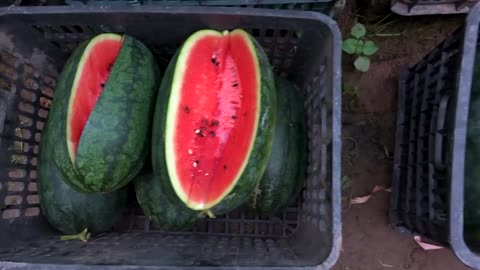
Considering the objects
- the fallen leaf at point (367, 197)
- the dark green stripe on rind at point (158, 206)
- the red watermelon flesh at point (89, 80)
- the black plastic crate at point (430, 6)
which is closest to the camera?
the red watermelon flesh at point (89, 80)

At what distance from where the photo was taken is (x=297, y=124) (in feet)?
4.82

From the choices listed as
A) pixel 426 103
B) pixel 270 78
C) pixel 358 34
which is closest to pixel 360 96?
pixel 358 34

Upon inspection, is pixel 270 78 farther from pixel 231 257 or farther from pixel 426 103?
pixel 426 103

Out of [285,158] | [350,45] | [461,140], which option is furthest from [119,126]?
[350,45]

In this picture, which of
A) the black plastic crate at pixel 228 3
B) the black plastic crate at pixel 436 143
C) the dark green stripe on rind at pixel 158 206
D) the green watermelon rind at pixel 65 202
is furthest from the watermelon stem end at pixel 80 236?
the black plastic crate at pixel 436 143

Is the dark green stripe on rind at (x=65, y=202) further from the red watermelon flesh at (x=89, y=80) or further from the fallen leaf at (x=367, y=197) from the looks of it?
the fallen leaf at (x=367, y=197)

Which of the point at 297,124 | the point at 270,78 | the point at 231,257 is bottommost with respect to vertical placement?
the point at 231,257

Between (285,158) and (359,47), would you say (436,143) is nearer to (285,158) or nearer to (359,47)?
(285,158)

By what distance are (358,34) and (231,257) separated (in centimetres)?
101

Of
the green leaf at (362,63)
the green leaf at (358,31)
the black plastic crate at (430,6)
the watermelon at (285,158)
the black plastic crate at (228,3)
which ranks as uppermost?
the black plastic crate at (430,6)

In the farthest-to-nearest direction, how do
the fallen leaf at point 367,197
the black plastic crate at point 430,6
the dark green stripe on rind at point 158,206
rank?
1. the fallen leaf at point 367,197
2. the black plastic crate at point 430,6
3. the dark green stripe on rind at point 158,206

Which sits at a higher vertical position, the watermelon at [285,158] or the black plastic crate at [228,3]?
the black plastic crate at [228,3]

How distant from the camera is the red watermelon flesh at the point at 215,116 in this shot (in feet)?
3.96

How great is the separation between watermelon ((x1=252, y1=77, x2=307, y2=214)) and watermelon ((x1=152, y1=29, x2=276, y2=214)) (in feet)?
0.64
